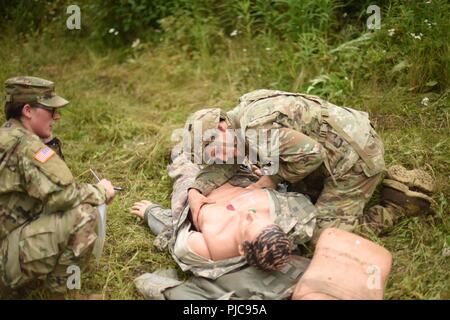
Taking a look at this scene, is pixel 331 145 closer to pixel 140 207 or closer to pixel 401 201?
pixel 401 201

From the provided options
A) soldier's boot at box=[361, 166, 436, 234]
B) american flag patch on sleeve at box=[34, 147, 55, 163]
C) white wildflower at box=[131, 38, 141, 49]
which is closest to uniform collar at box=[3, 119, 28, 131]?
american flag patch on sleeve at box=[34, 147, 55, 163]

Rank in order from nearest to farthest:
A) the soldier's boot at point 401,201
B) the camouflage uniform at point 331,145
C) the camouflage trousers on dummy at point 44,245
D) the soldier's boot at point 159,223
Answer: the camouflage trousers on dummy at point 44,245
the camouflage uniform at point 331,145
the soldier's boot at point 401,201
the soldier's boot at point 159,223

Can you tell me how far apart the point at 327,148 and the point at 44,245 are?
1891 millimetres

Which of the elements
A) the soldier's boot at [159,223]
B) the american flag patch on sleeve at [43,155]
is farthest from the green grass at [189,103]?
the american flag patch on sleeve at [43,155]

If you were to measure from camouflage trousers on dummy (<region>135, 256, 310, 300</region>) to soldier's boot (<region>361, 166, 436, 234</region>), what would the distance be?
2.33 ft

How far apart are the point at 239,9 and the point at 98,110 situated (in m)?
2.04

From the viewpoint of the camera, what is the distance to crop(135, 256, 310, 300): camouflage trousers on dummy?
3.07 metres

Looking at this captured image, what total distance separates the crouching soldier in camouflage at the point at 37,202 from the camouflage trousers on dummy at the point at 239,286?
0.52 metres

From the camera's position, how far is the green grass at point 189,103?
11.7ft

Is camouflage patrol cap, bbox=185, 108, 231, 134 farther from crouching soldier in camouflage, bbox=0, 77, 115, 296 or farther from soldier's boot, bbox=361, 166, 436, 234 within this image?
soldier's boot, bbox=361, 166, 436, 234

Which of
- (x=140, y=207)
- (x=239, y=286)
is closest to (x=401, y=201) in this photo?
(x=239, y=286)

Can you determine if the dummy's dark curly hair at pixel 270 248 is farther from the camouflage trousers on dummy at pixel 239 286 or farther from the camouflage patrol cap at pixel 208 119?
the camouflage patrol cap at pixel 208 119

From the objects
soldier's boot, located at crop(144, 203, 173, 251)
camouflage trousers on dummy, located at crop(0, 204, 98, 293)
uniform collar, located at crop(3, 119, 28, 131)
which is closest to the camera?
camouflage trousers on dummy, located at crop(0, 204, 98, 293)
